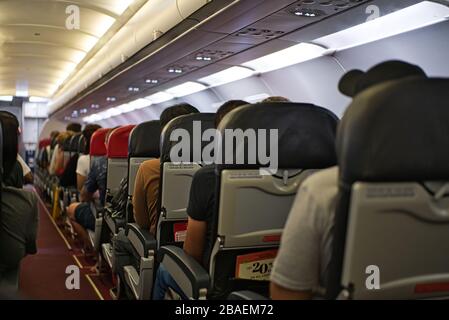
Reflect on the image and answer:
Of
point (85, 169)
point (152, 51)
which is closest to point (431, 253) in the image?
point (152, 51)

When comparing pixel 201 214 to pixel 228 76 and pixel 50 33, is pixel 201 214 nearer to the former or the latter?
pixel 50 33

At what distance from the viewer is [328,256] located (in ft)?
5.46

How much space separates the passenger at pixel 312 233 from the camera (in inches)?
63.9

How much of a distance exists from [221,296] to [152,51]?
4.24m

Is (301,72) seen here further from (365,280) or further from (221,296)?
(365,280)

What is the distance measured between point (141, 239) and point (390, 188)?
2607 mm

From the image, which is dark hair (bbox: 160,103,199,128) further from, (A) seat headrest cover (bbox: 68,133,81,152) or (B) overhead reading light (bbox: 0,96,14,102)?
(B) overhead reading light (bbox: 0,96,14,102)

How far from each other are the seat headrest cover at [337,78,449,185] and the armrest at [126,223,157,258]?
94.8 inches

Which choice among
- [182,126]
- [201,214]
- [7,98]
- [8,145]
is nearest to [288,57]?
[182,126]

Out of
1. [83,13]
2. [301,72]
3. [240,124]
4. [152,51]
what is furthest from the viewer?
[301,72]

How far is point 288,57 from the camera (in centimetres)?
715

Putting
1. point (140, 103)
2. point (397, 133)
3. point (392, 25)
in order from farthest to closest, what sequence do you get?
point (140, 103), point (392, 25), point (397, 133)

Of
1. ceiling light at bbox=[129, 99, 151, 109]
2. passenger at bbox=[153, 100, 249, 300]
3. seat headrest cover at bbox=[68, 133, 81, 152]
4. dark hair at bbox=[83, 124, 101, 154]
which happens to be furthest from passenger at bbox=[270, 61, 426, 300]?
ceiling light at bbox=[129, 99, 151, 109]

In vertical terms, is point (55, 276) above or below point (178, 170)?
below
